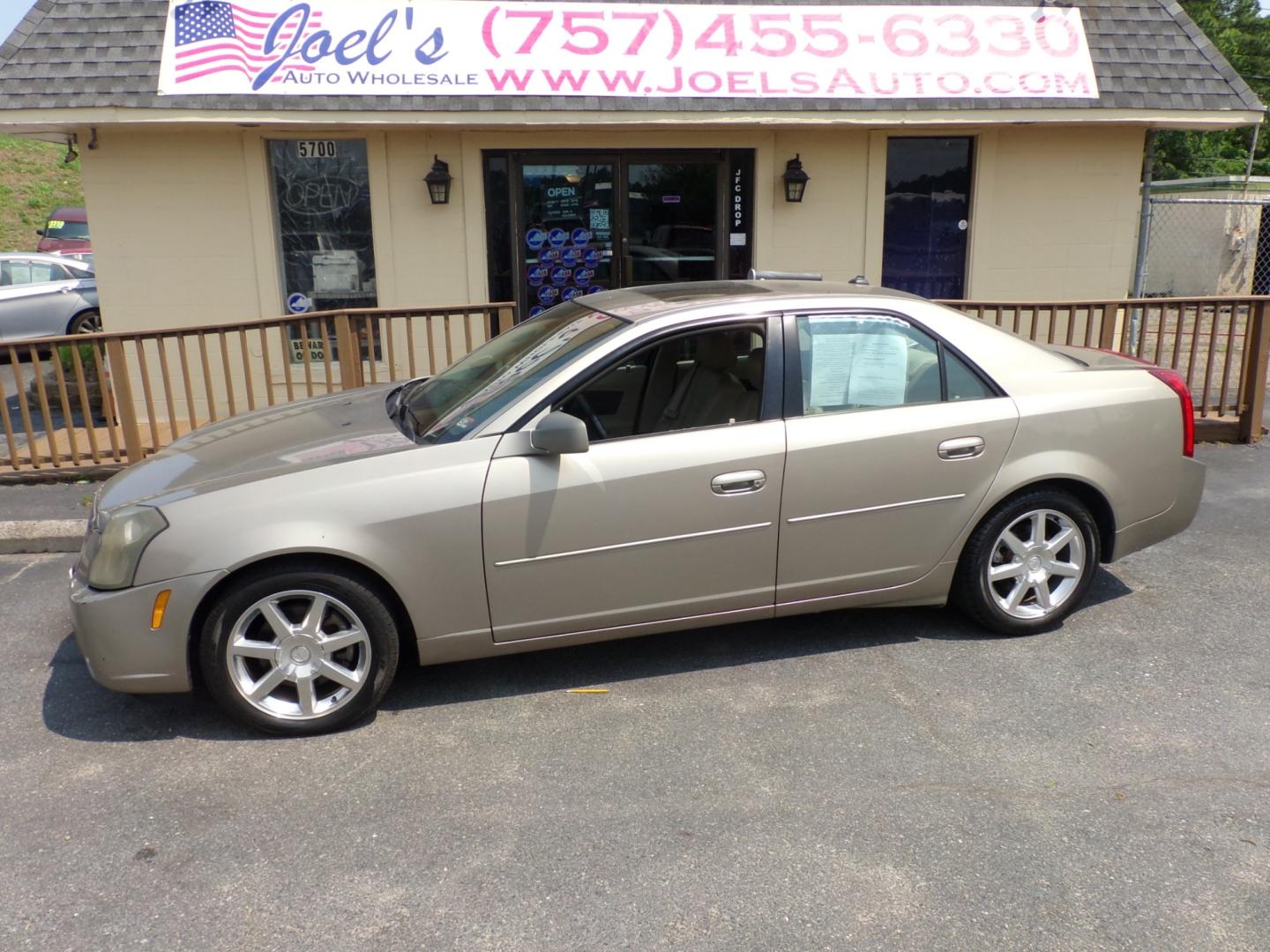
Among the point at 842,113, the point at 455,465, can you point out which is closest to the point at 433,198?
the point at 842,113

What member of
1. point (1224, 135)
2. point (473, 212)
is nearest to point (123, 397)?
point (473, 212)

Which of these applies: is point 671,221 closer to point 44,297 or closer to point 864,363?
point 864,363

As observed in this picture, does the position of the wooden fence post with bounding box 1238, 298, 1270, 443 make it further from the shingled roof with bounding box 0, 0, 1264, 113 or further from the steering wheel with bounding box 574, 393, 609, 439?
the steering wheel with bounding box 574, 393, 609, 439

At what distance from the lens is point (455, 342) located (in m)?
9.52

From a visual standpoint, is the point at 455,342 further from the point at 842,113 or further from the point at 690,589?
the point at 690,589

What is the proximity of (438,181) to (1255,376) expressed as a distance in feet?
22.4

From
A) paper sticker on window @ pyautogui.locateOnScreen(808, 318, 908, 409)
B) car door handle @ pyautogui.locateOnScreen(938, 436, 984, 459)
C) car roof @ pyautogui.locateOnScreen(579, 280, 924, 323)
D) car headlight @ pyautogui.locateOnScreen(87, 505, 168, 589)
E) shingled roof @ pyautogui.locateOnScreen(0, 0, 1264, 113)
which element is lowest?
car headlight @ pyautogui.locateOnScreen(87, 505, 168, 589)

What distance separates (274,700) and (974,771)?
2.56 m

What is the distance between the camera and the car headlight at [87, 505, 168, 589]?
3779 mm

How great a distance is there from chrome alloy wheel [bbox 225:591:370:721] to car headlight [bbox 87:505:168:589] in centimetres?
43

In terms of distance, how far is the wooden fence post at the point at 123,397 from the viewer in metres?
7.16

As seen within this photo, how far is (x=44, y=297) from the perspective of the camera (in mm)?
13891

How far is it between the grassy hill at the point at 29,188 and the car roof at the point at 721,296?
28320 mm

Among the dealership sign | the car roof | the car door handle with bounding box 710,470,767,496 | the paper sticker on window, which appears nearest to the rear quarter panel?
the paper sticker on window
